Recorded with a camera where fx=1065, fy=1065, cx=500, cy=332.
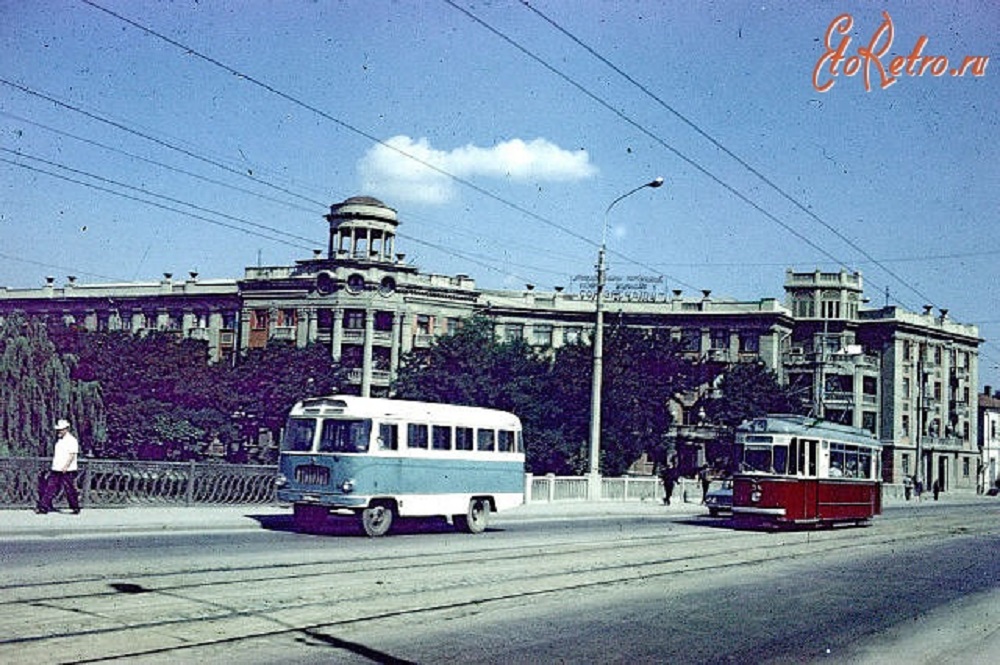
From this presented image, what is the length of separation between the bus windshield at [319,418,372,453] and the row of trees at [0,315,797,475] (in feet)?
113

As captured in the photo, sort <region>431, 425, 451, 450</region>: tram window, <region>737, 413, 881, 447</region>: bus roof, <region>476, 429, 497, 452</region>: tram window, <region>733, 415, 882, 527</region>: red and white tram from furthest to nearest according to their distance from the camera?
<region>737, 413, 881, 447</region>: bus roof
<region>733, 415, 882, 527</region>: red and white tram
<region>476, 429, 497, 452</region>: tram window
<region>431, 425, 451, 450</region>: tram window

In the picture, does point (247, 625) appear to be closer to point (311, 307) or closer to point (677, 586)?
A: point (677, 586)

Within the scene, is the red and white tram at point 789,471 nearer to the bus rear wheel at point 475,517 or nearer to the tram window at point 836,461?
the tram window at point 836,461

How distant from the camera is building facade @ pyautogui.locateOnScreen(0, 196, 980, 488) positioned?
75562 mm

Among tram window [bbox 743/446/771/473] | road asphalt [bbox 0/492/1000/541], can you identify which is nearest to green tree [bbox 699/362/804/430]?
tram window [bbox 743/446/771/473]

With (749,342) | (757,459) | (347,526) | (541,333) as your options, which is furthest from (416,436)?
(749,342)

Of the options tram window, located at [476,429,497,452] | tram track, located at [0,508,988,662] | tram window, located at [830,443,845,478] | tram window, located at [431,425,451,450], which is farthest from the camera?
tram window, located at [830,443,845,478]

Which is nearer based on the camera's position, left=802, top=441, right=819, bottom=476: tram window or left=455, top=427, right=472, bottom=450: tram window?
left=455, top=427, right=472, bottom=450: tram window

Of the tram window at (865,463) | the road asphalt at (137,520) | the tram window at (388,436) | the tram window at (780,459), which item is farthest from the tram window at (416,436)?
the tram window at (865,463)

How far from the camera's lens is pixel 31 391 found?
29672 mm

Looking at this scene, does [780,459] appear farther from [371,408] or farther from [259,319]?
[259,319]

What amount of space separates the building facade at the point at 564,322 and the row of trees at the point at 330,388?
15.8ft

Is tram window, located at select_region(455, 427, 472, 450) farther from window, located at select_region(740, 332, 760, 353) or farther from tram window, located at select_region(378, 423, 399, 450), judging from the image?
window, located at select_region(740, 332, 760, 353)

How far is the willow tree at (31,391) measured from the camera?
1151 inches
